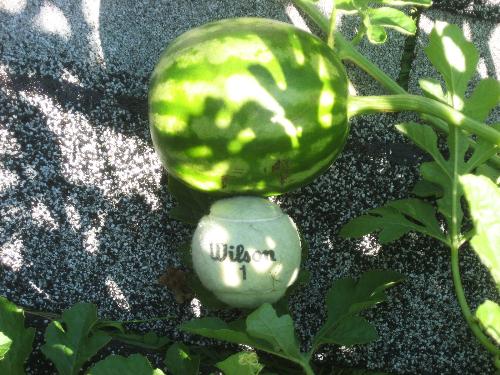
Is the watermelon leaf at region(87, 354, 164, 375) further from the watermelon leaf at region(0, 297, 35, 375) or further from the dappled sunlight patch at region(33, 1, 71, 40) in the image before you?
the dappled sunlight patch at region(33, 1, 71, 40)

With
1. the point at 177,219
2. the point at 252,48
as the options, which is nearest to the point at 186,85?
the point at 252,48

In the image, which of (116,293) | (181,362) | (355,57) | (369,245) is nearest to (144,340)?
(116,293)

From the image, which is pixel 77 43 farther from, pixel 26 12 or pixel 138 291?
pixel 138 291

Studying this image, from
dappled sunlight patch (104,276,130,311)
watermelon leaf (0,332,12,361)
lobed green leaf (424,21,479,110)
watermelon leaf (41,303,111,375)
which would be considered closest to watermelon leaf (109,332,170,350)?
dappled sunlight patch (104,276,130,311)

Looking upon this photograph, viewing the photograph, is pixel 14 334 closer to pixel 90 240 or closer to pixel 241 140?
pixel 90 240

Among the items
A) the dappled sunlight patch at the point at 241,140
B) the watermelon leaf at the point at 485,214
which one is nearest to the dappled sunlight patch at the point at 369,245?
the dappled sunlight patch at the point at 241,140

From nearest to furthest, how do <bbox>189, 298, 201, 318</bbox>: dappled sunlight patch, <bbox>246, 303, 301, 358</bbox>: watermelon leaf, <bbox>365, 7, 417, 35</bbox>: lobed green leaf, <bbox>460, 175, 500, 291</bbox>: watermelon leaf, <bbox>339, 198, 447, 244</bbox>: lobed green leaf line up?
<bbox>460, 175, 500, 291</bbox>: watermelon leaf → <bbox>246, 303, 301, 358</bbox>: watermelon leaf → <bbox>365, 7, 417, 35</bbox>: lobed green leaf → <bbox>339, 198, 447, 244</bbox>: lobed green leaf → <bbox>189, 298, 201, 318</bbox>: dappled sunlight patch
